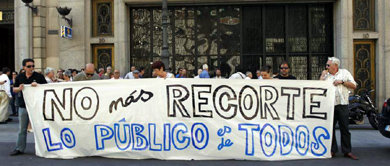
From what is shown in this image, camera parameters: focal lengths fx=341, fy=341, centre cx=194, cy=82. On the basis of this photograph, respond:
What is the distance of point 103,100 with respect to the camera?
248 inches

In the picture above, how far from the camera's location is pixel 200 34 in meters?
14.5

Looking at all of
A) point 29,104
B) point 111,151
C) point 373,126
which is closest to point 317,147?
point 111,151

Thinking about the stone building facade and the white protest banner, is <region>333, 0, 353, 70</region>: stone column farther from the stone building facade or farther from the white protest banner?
the white protest banner

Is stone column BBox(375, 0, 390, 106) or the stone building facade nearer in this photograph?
stone column BBox(375, 0, 390, 106)

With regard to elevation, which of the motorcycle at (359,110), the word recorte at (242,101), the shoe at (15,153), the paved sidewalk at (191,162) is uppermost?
the word recorte at (242,101)

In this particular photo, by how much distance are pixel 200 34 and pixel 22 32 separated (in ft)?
24.5

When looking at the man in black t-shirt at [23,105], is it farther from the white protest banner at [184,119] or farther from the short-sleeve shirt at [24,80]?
the white protest banner at [184,119]

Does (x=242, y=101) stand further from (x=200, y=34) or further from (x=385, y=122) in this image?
(x=200, y=34)

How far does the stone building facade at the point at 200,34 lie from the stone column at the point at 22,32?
0.02 metres

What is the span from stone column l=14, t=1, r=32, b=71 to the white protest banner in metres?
8.91

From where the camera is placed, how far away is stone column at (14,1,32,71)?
561 inches

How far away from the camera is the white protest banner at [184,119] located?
603 cm

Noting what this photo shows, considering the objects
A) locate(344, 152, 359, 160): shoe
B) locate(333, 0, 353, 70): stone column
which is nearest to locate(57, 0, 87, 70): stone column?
locate(333, 0, 353, 70): stone column

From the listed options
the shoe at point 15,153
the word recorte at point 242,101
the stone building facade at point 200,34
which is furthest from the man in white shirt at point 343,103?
the stone building facade at point 200,34
